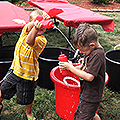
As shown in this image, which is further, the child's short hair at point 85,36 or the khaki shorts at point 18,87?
the khaki shorts at point 18,87

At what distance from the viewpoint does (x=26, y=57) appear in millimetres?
2078

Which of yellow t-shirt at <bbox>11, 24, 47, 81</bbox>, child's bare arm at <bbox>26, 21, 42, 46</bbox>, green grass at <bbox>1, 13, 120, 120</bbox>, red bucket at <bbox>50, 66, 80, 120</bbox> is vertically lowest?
green grass at <bbox>1, 13, 120, 120</bbox>

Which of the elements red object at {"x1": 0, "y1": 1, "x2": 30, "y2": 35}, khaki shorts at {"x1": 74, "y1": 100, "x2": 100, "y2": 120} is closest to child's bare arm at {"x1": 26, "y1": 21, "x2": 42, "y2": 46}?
khaki shorts at {"x1": 74, "y1": 100, "x2": 100, "y2": 120}

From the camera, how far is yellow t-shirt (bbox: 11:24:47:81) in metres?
2.06

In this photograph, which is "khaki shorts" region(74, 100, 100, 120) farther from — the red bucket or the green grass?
the green grass

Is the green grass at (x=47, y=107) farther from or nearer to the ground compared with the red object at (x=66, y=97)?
nearer to the ground

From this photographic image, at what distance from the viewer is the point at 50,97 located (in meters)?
3.04

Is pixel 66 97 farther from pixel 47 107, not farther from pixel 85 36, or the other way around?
pixel 85 36

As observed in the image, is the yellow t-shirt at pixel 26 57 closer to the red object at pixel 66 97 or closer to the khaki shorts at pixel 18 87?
the khaki shorts at pixel 18 87

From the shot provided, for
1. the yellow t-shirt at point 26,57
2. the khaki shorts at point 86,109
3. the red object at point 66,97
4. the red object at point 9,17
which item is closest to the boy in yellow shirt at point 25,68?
the yellow t-shirt at point 26,57

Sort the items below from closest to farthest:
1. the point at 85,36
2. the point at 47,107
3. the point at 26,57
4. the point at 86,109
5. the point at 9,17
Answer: the point at 85,36, the point at 86,109, the point at 26,57, the point at 47,107, the point at 9,17

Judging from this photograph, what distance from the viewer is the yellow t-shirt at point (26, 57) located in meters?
2.06

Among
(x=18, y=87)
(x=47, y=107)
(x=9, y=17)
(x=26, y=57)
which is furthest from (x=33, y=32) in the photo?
(x=9, y=17)

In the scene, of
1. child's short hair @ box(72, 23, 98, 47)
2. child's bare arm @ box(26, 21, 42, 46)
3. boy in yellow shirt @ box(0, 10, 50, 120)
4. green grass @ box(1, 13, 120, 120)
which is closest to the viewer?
child's short hair @ box(72, 23, 98, 47)
